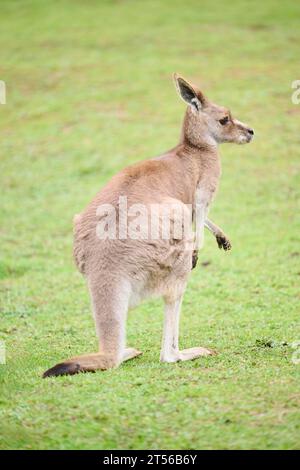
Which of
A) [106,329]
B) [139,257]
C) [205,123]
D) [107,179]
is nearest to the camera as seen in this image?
[106,329]

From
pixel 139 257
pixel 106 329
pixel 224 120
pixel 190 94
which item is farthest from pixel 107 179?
pixel 106 329

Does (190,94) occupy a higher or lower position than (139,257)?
higher

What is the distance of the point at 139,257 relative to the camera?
17.8 ft

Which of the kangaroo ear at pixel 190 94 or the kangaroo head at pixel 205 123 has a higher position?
the kangaroo ear at pixel 190 94

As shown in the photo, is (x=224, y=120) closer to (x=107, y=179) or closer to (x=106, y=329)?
(x=106, y=329)

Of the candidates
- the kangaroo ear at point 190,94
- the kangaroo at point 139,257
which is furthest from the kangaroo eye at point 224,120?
the kangaroo at point 139,257

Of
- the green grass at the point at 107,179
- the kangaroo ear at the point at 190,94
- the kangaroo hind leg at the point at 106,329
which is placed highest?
the kangaroo ear at the point at 190,94

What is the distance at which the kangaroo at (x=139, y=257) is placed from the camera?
518 cm

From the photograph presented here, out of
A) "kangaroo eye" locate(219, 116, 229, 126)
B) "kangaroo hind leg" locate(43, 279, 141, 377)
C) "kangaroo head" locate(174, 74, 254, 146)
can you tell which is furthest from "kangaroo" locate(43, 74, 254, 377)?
"kangaroo eye" locate(219, 116, 229, 126)

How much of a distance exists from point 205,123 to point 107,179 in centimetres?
641

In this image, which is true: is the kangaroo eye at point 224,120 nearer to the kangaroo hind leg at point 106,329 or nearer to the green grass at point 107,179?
the green grass at point 107,179

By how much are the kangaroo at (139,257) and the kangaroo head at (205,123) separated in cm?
17
